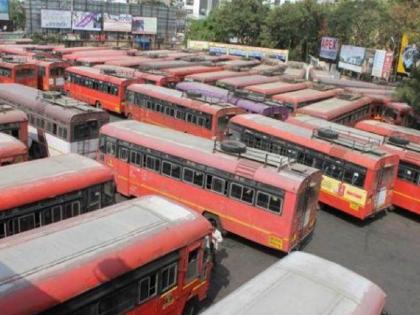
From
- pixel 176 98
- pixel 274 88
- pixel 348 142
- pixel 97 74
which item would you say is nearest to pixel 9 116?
pixel 176 98

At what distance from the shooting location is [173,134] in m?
18.7

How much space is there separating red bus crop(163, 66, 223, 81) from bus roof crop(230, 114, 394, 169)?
47.8 feet

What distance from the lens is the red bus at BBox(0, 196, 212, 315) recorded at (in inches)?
330

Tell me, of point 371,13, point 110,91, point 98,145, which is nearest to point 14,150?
point 98,145

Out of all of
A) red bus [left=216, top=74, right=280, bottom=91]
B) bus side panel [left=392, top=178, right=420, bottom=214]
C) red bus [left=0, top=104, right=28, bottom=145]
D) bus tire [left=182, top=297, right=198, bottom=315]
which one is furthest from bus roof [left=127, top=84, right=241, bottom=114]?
bus tire [left=182, top=297, right=198, bottom=315]

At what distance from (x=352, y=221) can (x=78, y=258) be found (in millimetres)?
13720

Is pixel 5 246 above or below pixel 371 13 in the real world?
below

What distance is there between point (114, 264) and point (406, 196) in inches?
605

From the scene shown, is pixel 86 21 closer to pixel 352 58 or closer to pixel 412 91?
pixel 352 58

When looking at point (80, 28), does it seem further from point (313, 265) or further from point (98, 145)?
point (313, 265)

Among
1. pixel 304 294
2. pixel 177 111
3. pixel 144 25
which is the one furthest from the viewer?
pixel 144 25

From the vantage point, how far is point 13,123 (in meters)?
19.3

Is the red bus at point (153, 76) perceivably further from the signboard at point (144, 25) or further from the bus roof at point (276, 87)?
the signboard at point (144, 25)

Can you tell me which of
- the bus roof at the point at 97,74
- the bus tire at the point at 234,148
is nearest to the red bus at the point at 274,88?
the bus roof at the point at 97,74
